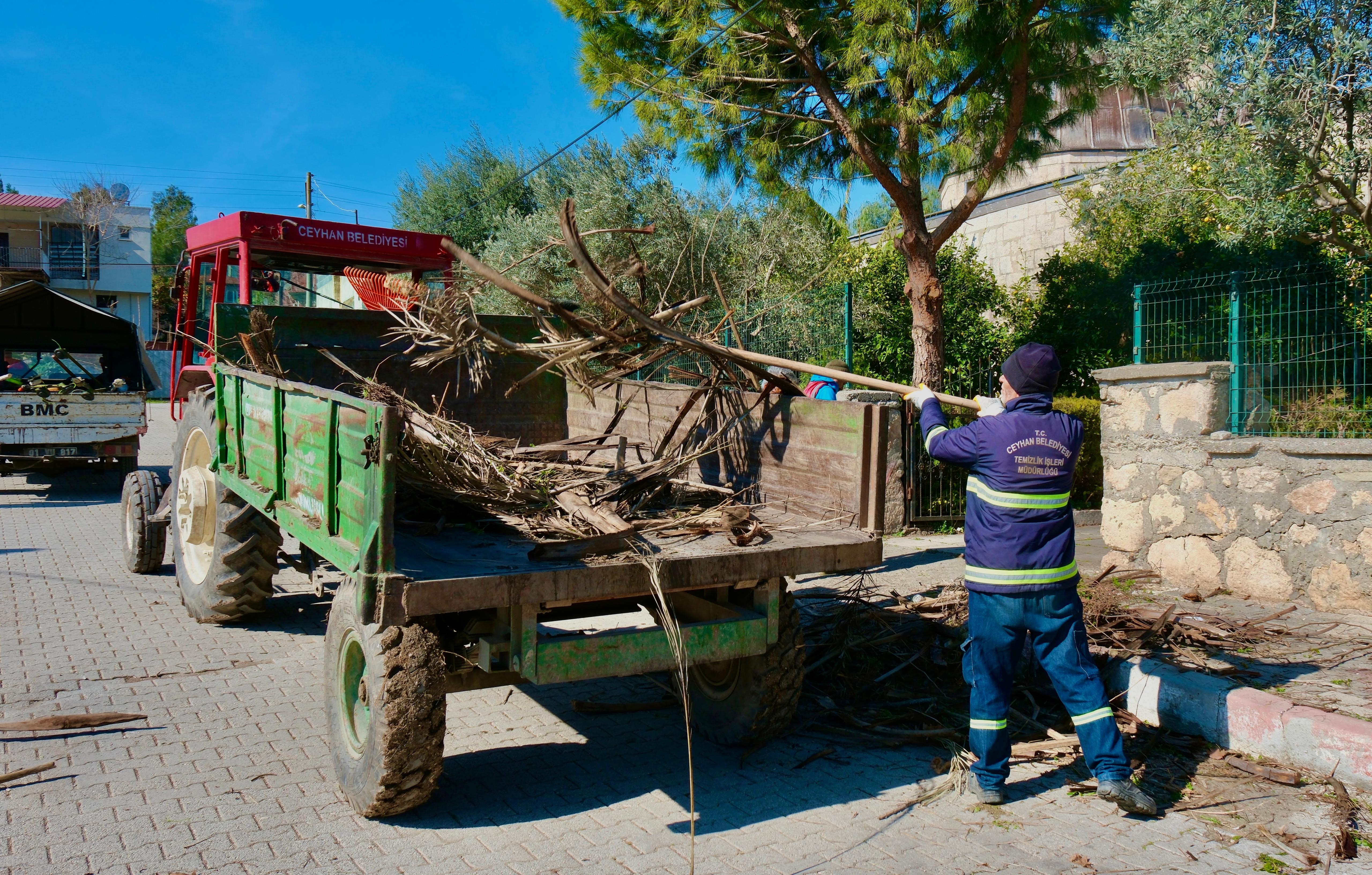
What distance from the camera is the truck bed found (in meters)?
3.39

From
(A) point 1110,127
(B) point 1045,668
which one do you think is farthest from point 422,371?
(A) point 1110,127

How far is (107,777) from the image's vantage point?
4.08 meters

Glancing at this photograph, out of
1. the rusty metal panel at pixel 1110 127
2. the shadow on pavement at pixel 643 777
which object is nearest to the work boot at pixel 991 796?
the shadow on pavement at pixel 643 777

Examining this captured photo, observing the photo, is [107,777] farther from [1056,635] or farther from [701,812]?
[1056,635]

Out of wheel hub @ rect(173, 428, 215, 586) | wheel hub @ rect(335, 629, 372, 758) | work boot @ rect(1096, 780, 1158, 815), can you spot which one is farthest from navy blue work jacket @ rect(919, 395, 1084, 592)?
wheel hub @ rect(173, 428, 215, 586)

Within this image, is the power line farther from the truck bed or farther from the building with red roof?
the building with red roof

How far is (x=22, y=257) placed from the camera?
1809 inches

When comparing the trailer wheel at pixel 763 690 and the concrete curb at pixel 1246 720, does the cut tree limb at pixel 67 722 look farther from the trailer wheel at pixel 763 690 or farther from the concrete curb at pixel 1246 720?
the concrete curb at pixel 1246 720

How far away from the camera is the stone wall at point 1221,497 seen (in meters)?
6.00

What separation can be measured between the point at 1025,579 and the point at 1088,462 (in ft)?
25.1

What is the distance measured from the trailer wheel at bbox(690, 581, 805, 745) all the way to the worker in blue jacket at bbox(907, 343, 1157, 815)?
770mm

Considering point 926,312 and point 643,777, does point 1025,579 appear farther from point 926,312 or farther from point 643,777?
point 926,312

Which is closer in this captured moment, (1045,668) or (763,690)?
(1045,668)

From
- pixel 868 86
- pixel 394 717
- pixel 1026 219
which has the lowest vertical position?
pixel 394 717
